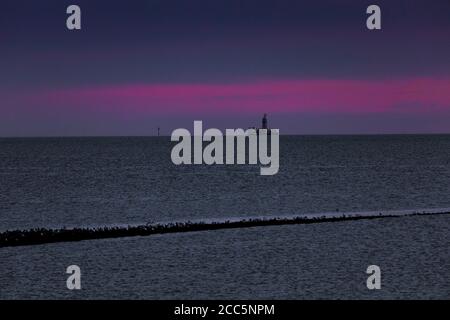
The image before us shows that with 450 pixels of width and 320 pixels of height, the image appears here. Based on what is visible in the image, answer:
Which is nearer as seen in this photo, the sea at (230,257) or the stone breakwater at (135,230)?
the sea at (230,257)

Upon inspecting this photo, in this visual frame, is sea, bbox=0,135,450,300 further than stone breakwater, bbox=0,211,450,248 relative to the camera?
No

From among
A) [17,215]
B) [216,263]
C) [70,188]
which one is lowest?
[216,263]

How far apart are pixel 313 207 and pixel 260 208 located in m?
5.05

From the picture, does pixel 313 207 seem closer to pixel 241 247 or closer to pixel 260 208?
pixel 260 208

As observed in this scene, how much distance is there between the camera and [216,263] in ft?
110

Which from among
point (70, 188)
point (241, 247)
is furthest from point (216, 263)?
point (70, 188)

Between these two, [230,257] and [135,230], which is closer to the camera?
[230,257]

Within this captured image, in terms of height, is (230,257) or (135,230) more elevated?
(135,230)
